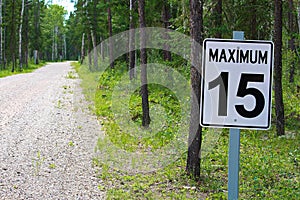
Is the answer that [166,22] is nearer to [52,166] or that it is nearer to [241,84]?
[52,166]

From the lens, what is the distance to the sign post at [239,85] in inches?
118

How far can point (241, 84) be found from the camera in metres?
2.99

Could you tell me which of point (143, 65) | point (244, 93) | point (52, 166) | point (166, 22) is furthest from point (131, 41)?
point (244, 93)

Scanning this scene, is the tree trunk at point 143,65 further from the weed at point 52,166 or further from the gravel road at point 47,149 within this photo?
the weed at point 52,166

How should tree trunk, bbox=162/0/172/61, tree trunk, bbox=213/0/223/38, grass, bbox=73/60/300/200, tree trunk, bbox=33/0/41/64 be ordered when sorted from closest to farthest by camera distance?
grass, bbox=73/60/300/200 < tree trunk, bbox=213/0/223/38 < tree trunk, bbox=162/0/172/61 < tree trunk, bbox=33/0/41/64

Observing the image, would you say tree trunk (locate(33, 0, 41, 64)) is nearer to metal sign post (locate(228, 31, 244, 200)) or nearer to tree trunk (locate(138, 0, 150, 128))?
tree trunk (locate(138, 0, 150, 128))

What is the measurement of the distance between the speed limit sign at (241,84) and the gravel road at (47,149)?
4436 mm

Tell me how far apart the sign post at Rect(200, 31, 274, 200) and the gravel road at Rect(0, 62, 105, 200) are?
4421mm

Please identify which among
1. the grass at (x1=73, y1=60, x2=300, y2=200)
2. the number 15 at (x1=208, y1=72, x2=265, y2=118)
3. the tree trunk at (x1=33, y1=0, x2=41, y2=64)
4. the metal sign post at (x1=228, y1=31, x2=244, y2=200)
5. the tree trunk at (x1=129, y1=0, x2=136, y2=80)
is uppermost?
the tree trunk at (x1=33, y1=0, x2=41, y2=64)

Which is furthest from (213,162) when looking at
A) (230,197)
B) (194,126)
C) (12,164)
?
(230,197)

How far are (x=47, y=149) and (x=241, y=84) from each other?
796cm

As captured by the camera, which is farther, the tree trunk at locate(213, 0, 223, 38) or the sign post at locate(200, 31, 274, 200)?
the tree trunk at locate(213, 0, 223, 38)

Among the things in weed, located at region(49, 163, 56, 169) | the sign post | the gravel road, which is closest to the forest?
the gravel road

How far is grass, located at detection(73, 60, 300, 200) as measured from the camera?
723cm
